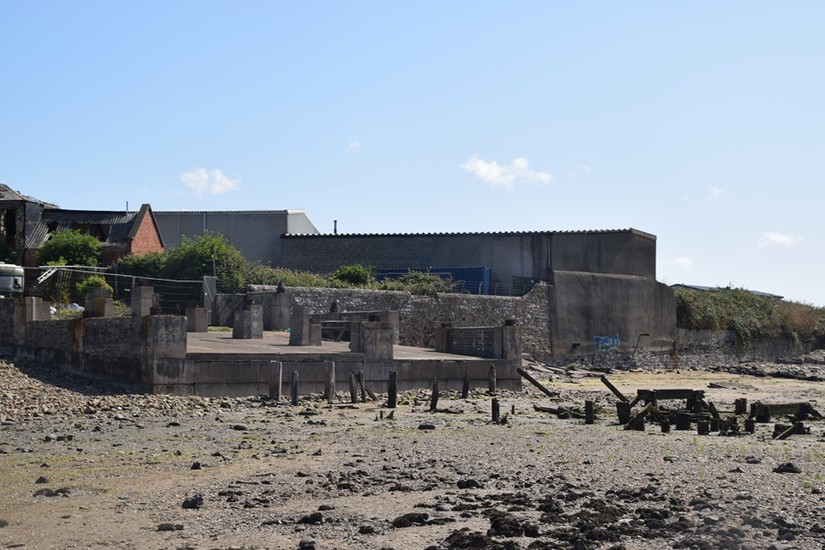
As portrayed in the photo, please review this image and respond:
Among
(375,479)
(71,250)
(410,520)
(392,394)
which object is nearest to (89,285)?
(71,250)

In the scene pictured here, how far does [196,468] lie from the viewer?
15680mm

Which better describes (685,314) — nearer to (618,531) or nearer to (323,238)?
(323,238)

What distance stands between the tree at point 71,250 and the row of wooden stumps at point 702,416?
31.7 meters

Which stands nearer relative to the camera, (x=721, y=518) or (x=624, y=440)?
(x=721, y=518)

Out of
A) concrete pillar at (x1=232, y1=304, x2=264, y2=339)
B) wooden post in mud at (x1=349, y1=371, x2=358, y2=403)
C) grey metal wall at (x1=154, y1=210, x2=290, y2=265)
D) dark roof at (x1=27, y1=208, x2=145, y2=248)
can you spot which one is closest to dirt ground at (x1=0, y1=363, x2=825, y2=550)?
wooden post in mud at (x1=349, y1=371, x2=358, y2=403)

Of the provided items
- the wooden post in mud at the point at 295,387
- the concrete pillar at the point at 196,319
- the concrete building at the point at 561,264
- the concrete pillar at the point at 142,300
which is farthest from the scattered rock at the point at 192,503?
the concrete building at the point at 561,264

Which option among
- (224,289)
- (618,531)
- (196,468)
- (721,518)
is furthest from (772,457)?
(224,289)

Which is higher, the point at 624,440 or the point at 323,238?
the point at 323,238

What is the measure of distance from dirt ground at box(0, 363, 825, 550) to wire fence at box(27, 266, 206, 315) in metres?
11.9

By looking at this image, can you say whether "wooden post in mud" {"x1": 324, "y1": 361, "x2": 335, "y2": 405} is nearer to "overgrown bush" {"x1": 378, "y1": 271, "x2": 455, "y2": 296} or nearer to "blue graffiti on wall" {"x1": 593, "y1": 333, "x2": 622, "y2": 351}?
"overgrown bush" {"x1": 378, "y1": 271, "x2": 455, "y2": 296}

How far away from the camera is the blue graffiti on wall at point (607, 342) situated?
4775cm

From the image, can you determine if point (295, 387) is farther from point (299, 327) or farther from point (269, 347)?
point (299, 327)

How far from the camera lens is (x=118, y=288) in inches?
1560

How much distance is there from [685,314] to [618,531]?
1796 inches
